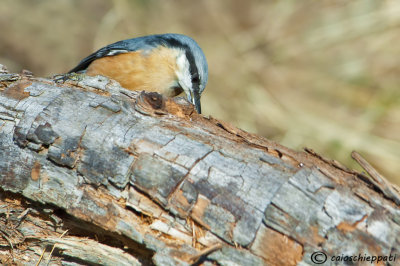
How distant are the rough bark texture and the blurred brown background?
115 inches

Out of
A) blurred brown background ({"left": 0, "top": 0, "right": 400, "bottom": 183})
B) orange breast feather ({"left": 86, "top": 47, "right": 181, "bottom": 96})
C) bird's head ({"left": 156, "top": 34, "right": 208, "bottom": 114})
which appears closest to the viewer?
orange breast feather ({"left": 86, "top": 47, "right": 181, "bottom": 96})

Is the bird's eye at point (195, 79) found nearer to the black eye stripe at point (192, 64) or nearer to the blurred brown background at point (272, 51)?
the black eye stripe at point (192, 64)

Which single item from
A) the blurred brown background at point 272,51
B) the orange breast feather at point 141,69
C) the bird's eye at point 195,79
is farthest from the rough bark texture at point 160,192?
the blurred brown background at point 272,51

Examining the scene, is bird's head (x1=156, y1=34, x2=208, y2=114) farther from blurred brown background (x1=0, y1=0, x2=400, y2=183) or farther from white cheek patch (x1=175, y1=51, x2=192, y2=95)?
blurred brown background (x1=0, y1=0, x2=400, y2=183)

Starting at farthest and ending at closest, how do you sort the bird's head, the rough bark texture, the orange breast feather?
the bird's head < the orange breast feather < the rough bark texture

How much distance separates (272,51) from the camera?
607 cm

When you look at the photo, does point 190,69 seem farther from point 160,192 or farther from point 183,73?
point 160,192

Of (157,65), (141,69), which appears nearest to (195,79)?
(157,65)

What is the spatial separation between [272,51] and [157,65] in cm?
272

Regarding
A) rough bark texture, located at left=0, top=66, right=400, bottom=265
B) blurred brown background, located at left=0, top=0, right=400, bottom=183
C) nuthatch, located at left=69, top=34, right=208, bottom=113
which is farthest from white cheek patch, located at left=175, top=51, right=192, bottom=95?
blurred brown background, located at left=0, top=0, right=400, bottom=183

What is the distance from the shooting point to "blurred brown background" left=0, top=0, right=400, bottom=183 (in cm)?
526

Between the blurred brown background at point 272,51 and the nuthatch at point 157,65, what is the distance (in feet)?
5.73

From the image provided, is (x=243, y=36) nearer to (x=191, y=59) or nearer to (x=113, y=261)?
(x=191, y=59)

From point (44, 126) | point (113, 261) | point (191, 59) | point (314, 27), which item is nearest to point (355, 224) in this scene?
point (113, 261)
